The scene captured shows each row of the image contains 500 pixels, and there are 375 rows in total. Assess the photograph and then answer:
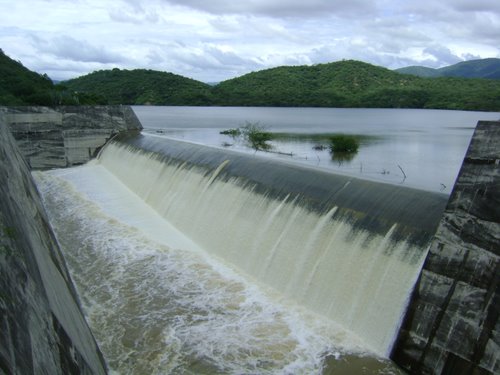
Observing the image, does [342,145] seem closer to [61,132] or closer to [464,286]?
[61,132]

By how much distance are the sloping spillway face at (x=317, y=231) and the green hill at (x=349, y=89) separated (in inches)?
2758

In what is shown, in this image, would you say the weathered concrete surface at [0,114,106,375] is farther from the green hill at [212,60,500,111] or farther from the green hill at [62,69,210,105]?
the green hill at [62,69,210,105]

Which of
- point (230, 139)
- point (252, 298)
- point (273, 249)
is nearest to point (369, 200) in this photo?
Result: point (273, 249)

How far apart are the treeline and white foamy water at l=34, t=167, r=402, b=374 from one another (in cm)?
7016

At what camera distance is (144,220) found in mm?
13703

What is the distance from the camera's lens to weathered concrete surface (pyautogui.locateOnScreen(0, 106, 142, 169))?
2294cm

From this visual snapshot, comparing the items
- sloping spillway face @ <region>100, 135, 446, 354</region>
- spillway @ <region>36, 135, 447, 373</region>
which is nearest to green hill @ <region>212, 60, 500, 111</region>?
spillway @ <region>36, 135, 447, 373</region>

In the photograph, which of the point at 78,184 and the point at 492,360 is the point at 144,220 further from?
the point at 492,360

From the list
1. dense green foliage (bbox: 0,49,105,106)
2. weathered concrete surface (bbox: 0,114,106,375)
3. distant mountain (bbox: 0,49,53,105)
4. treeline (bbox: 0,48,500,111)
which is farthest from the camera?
treeline (bbox: 0,48,500,111)

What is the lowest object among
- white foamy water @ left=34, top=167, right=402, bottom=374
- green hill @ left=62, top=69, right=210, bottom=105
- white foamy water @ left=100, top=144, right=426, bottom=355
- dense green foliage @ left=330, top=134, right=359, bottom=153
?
white foamy water @ left=34, top=167, right=402, bottom=374

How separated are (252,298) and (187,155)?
7860 mm

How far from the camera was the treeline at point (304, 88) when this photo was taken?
82500 millimetres

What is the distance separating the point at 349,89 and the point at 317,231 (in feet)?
280

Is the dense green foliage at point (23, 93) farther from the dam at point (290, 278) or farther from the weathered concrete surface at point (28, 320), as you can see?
the weathered concrete surface at point (28, 320)
